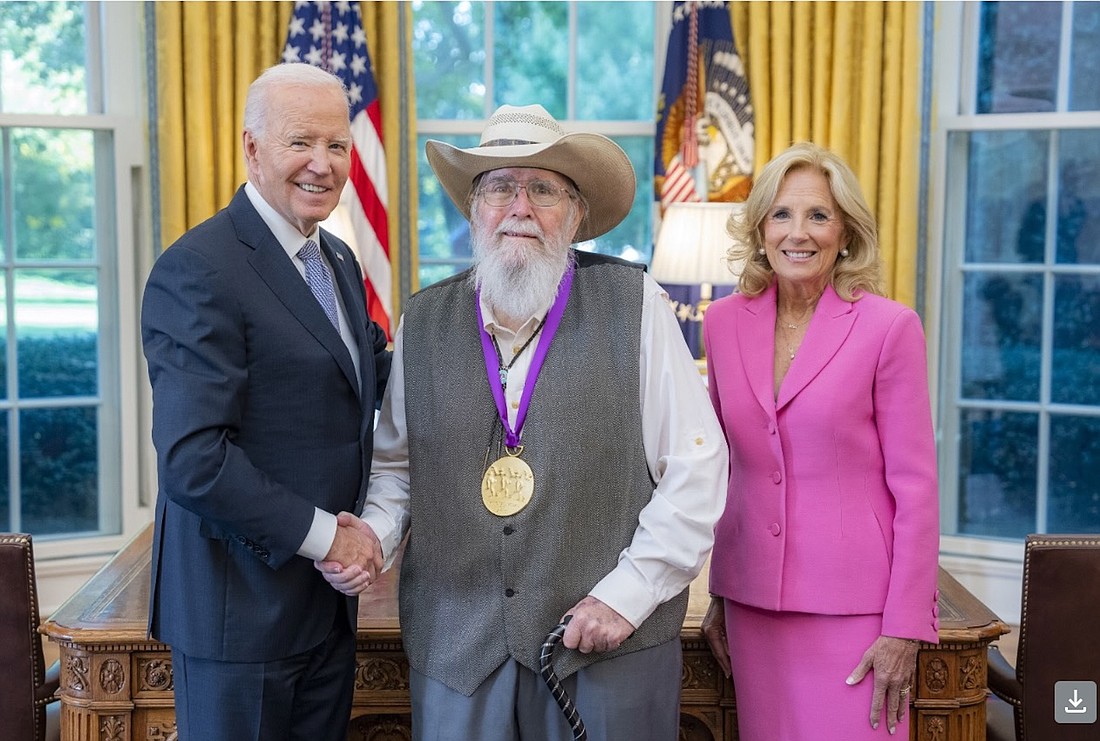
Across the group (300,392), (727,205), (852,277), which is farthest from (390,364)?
(727,205)

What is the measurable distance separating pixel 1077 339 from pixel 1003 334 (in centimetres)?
27

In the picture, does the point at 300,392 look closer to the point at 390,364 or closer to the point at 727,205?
the point at 390,364

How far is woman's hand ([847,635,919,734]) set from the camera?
6.19 ft

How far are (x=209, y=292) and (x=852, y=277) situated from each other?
3.64ft

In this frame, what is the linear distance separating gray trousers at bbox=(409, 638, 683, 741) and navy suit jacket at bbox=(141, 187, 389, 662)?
10.5 inches

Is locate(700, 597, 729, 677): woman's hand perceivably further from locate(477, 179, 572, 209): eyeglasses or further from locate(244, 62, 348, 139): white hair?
locate(244, 62, 348, 139): white hair

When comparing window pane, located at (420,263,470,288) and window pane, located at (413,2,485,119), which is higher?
window pane, located at (413,2,485,119)

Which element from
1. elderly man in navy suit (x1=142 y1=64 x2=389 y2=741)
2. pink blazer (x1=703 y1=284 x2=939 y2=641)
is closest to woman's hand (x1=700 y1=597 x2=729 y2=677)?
pink blazer (x1=703 y1=284 x2=939 y2=641)

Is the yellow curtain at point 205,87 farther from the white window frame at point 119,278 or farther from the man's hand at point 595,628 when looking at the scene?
the man's hand at point 595,628

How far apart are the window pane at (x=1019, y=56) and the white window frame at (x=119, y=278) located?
324 cm

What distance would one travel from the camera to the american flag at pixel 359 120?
4.23 meters

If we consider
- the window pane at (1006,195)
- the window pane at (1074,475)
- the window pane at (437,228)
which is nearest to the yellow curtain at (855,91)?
the window pane at (1006,195)

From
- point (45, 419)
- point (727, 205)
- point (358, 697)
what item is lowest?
point (358, 697)

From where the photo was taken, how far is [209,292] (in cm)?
170
